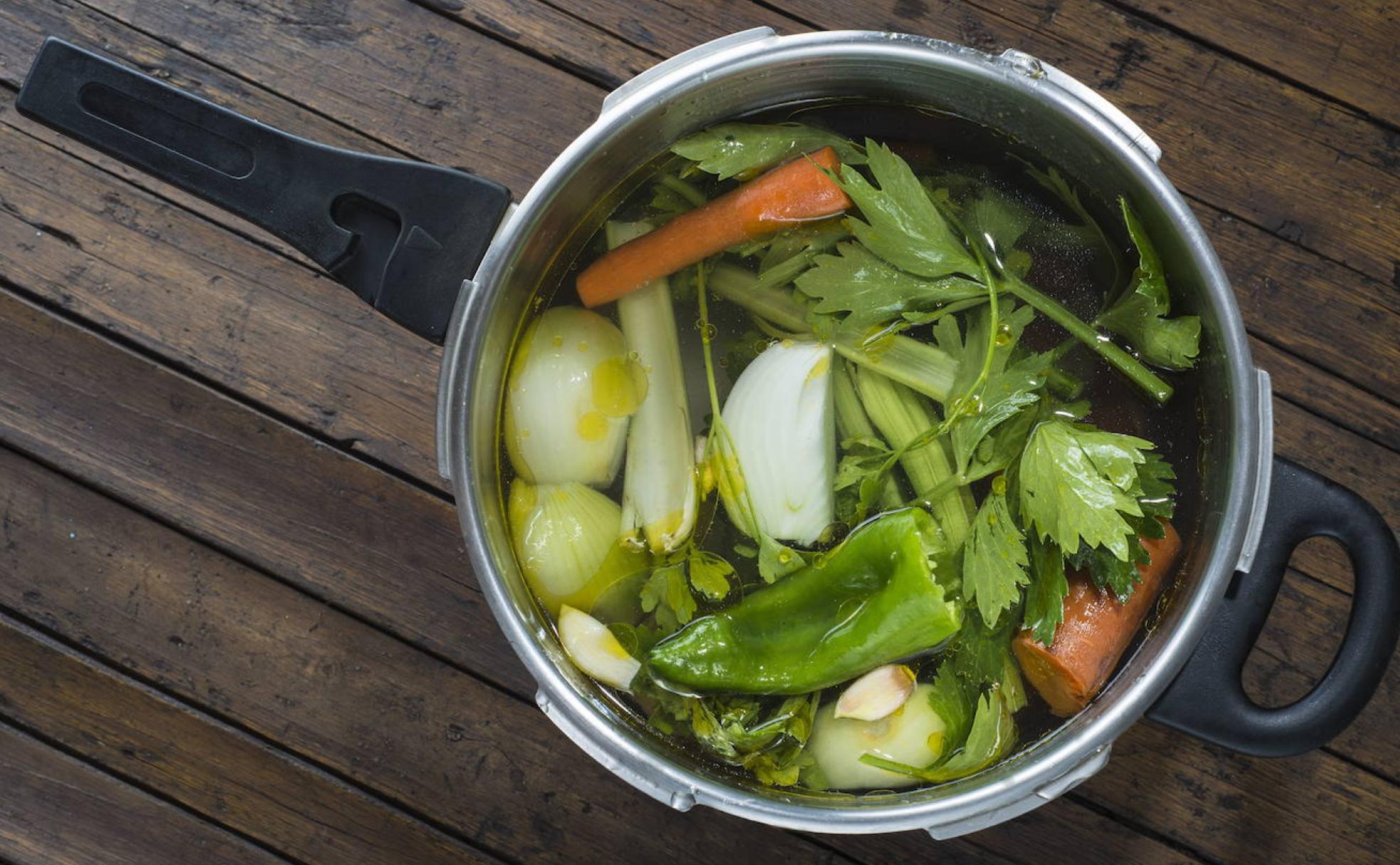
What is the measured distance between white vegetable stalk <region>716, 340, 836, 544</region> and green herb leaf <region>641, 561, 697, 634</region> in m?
0.07

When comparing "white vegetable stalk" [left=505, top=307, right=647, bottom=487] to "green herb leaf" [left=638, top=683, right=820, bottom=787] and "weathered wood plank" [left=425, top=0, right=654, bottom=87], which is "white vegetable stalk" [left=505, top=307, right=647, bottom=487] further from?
"weathered wood plank" [left=425, top=0, right=654, bottom=87]

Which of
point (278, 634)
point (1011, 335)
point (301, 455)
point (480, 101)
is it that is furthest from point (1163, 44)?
point (278, 634)

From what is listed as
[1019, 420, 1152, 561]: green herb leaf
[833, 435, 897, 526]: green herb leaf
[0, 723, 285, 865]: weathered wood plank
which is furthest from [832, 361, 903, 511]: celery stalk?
[0, 723, 285, 865]: weathered wood plank

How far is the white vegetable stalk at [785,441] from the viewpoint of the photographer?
2.72ft

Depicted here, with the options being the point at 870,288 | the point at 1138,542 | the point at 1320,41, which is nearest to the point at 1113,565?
the point at 1138,542

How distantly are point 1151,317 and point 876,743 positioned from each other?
39 centimetres

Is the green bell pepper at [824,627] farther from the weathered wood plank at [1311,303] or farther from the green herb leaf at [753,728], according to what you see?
the weathered wood plank at [1311,303]

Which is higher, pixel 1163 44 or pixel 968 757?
pixel 1163 44

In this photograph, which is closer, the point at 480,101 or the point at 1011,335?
the point at 1011,335

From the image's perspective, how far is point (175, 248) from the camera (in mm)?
1088

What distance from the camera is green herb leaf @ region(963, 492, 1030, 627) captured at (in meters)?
0.77

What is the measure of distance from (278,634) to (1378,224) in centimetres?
119

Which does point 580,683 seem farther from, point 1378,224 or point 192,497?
point 1378,224

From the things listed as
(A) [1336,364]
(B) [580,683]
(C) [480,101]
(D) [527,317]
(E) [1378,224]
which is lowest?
(B) [580,683]
